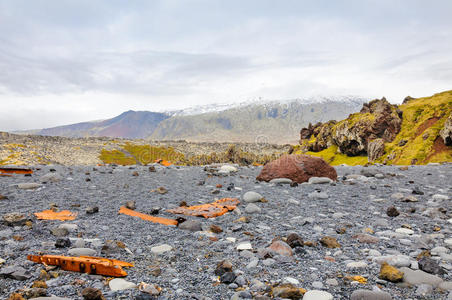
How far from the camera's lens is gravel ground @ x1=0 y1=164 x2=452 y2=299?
326cm

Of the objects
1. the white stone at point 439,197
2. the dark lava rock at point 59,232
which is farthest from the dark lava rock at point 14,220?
the white stone at point 439,197

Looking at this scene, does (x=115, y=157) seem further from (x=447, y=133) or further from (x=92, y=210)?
(x=92, y=210)

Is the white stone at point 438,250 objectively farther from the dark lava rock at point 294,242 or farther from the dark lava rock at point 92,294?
the dark lava rock at point 92,294

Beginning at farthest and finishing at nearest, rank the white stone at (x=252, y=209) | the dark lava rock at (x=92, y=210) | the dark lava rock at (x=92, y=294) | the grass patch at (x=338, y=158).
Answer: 1. the grass patch at (x=338, y=158)
2. the white stone at (x=252, y=209)
3. the dark lava rock at (x=92, y=210)
4. the dark lava rock at (x=92, y=294)

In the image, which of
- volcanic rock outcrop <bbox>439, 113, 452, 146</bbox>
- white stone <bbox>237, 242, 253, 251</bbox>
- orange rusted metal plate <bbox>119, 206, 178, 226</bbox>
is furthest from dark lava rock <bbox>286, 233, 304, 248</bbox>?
volcanic rock outcrop <bbox>439, 113, 452, 146</bbox>

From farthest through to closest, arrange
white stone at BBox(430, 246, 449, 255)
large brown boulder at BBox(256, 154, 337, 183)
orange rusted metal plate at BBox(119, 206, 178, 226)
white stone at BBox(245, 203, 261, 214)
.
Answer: large brown boulder at BBox(256, 154, 337, 183) → white stone at BBox(245, 203, 261, 214) → orange rusted metal plate at BBox(119, 206, 178, 226) → white stone at BBox(430, 246, 449, 255)

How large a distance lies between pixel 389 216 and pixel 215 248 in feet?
16.0

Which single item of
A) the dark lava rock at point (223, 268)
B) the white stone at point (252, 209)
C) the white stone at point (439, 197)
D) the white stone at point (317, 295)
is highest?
the dark lava rock at point (223, 268)

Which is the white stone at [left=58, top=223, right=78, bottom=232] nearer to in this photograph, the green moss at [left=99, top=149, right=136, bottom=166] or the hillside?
the hillside

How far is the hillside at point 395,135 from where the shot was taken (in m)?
35.5

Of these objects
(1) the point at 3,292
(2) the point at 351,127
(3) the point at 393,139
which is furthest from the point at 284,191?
(2) the point at 351,127

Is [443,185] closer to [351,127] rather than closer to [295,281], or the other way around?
[295,281]

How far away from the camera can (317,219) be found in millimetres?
6430

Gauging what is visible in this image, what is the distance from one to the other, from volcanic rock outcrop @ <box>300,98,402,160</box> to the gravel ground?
135 ft
